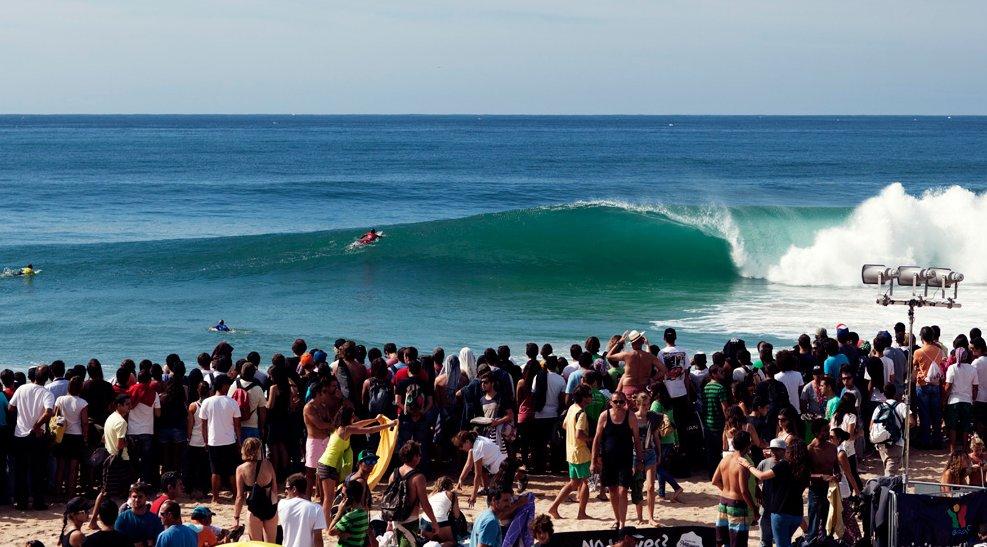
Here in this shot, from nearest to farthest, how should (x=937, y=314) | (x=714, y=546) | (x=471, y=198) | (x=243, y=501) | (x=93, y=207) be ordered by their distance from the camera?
(x=714, y=546), (x=243, y=501), (x=937, y=314), (x=93, y=207), (x=471, y=198)

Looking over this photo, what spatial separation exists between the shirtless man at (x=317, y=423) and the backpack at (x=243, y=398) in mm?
737

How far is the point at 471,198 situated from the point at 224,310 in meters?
32.2

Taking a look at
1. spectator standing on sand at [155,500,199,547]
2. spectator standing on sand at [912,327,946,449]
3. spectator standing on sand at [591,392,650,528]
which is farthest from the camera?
spectator standing on sand at [912,327,946,449]

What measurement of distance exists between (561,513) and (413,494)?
2.16 metres

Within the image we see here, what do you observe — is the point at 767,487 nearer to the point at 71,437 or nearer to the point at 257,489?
the point at 257,489

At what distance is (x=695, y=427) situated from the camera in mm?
10625

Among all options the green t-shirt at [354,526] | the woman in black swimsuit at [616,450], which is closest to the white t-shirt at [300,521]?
the green t-shirt at [354,526]

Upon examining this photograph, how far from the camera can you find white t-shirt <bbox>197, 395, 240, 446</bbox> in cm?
962

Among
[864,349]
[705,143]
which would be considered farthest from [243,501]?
[705,143]

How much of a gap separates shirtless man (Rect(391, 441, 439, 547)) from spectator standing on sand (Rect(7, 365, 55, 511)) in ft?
11.4

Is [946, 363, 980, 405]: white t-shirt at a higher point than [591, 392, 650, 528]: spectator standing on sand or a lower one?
higher

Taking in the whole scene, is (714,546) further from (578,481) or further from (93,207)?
(93,207)

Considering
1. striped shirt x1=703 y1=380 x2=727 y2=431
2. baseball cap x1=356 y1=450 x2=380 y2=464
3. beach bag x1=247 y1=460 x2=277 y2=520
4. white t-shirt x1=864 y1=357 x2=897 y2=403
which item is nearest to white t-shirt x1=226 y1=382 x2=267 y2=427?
baseball cap x1=356 y1=450 x2=380 y2=464

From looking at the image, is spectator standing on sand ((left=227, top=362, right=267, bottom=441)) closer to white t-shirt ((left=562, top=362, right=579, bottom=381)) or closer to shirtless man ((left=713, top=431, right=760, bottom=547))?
white t-shirt ((left=562, top=362, right=579, bottom=381))
